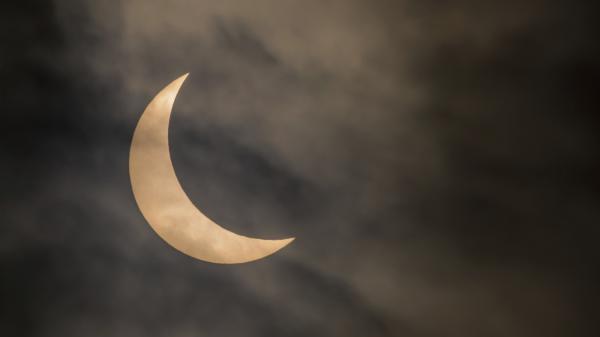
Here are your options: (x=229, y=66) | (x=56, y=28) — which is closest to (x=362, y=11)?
(x=229, y=66)

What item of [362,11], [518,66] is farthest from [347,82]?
[518,66]

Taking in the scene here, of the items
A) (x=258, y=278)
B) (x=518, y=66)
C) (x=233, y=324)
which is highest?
(x=518, y=66)

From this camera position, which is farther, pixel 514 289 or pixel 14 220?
pixel 14 220

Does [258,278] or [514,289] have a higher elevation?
[514,289]

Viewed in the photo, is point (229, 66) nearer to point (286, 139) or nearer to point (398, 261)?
point (286, 139)

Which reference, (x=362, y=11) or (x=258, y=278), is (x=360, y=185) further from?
(x=362, y=11)

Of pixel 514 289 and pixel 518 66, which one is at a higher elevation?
pixel 518 66
